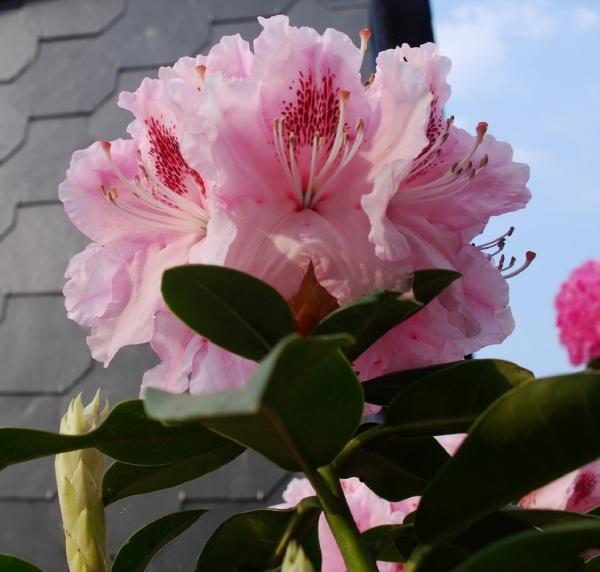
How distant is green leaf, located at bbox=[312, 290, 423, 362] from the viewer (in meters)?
0.34

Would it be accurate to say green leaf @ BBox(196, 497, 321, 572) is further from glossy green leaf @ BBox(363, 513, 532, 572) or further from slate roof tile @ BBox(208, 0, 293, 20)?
slate roof tile @ BBox(208, 0, 293, 20)

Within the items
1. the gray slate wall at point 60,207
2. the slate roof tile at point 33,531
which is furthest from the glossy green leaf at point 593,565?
the slate roof tile at point 33,531

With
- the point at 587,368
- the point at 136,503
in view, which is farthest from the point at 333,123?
the point at 136,503

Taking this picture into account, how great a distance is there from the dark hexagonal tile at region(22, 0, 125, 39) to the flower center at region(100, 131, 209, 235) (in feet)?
5.01

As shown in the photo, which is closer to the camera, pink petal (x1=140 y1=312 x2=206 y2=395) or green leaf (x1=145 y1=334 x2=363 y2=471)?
green leaf (x1=145 y1=334 x2=363 y2=471)

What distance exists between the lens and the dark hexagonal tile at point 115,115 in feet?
5.57

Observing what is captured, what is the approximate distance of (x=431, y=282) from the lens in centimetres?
38

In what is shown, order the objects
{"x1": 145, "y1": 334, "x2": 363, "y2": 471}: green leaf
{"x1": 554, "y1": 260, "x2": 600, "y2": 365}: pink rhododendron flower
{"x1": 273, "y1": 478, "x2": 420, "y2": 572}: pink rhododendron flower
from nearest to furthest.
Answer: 1. {"x1": 145, "y1": 334, "x2": 363, "y2": 471}: green leaf
2. {"x1": 273, "y1": 478, "x2": 420, "y2": 572}: pink rhododendron flower
3. {"x1": 554, "y1": 260, "x2": 600, "y2": 365}: pink rhododendron flower

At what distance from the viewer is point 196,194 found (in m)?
0.45

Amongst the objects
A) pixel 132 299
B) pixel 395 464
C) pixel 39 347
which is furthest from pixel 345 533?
pixel 39 347

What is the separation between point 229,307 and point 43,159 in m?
1.56

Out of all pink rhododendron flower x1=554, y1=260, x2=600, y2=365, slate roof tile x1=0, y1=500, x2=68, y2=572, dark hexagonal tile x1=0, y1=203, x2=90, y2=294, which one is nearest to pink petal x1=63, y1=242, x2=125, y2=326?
slate roof tile x1=0, y1=500, x2=68, y2=572

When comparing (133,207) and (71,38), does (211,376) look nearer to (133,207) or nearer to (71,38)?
(133,207)

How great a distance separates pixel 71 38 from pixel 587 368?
1828 mm
